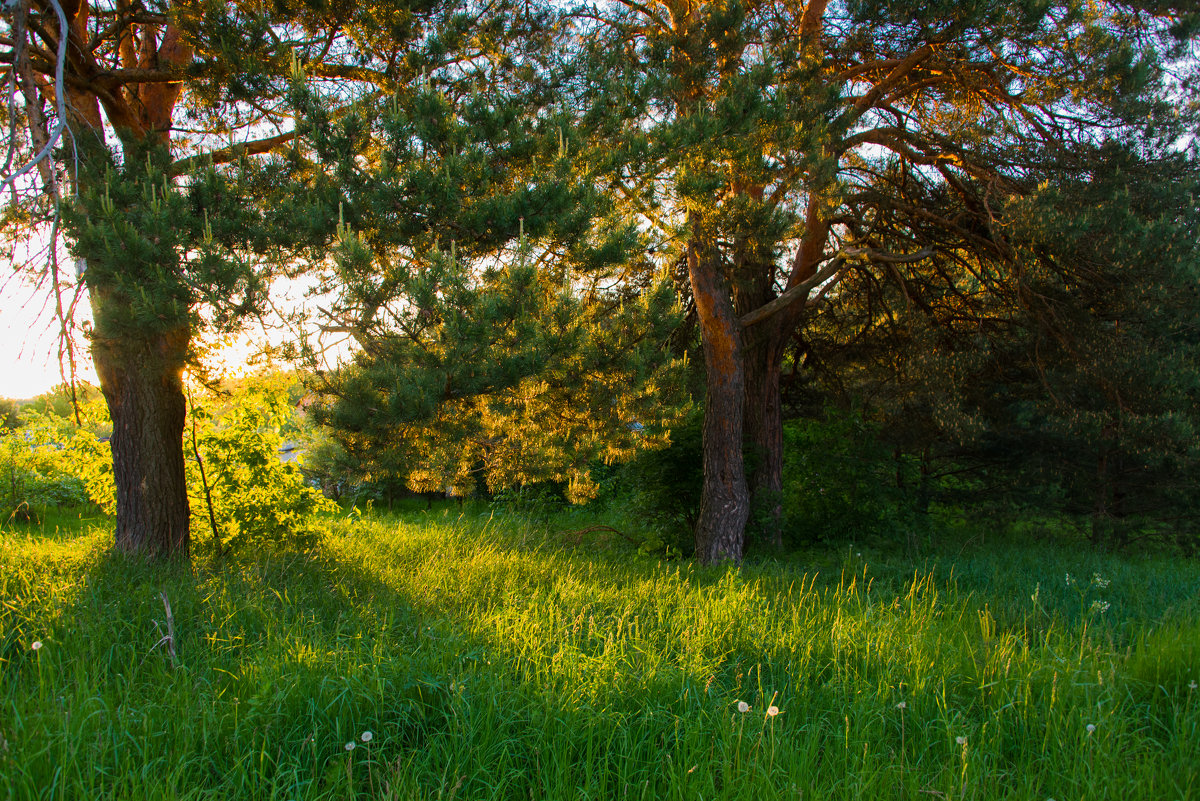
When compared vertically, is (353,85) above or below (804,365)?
above

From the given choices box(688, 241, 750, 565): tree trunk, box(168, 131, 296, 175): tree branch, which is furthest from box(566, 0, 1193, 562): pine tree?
box(168, 131, 296, 175): tree branch

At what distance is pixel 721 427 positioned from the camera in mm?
8094

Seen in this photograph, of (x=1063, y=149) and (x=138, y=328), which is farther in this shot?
(x=1063, y=149)

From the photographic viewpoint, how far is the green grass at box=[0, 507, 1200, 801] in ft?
7.73

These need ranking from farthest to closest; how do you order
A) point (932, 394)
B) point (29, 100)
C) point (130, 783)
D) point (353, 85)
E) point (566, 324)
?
point (932, 394)
point (353, 85)
point (566, 324)
point (29, 100)
point (130, 783)

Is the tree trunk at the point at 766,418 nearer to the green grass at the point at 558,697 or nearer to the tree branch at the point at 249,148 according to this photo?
the green grass at the point at 558,697

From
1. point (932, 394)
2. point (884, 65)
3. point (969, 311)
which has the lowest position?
point (932, 394)

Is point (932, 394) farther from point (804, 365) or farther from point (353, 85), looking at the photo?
point (353, 85)

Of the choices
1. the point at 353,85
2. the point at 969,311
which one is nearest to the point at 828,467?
the point at 969,311

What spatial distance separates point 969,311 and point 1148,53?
13.3 feet

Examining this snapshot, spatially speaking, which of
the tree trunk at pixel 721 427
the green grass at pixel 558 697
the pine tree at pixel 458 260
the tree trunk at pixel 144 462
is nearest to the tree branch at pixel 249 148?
the pine tree at pixel 458 260

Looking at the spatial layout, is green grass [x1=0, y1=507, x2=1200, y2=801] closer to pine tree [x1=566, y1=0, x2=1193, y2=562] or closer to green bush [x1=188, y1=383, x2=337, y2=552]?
green bush [x1=188, y1=383, x2=337, y2=552]

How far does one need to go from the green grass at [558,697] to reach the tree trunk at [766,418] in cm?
457

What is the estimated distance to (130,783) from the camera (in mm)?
2262
